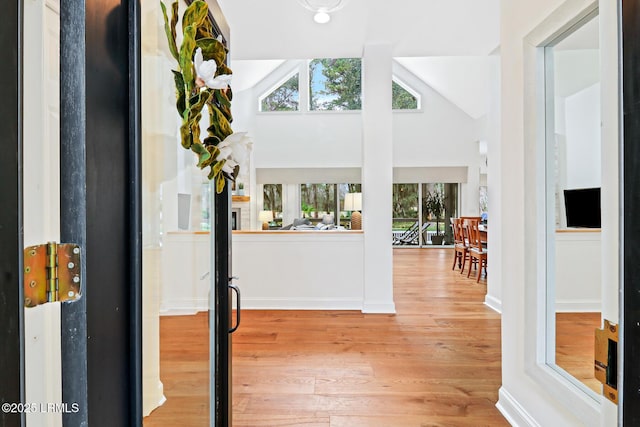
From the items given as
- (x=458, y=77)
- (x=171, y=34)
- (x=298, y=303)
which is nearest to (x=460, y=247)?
(x=458, y=77)

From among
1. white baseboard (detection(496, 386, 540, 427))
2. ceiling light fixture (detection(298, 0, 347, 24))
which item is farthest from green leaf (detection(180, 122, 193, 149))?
ceiling light fixture (detection(298, 0, 347, 24))

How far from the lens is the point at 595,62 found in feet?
4.82

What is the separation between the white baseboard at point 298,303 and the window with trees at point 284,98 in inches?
258

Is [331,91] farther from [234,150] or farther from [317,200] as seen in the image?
[234,150]

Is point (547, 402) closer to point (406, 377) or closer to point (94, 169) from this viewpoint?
point (406, 377)

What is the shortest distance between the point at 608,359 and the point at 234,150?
1.02 metres

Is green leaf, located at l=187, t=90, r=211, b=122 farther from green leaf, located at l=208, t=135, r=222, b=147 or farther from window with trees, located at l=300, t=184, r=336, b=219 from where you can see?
window with trees, located at l=300, t=184, r=336, b=219

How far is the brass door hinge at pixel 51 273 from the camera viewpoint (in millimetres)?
515

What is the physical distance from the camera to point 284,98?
9352 millimetres

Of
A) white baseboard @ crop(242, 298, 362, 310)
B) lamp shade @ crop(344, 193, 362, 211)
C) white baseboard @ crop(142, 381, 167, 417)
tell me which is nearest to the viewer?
white baseboard @ crop(142, 381, 167, 417)

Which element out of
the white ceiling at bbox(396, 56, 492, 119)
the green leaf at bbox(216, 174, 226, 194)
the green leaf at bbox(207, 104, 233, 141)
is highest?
the white ceiling at bbox(396, 56, 492, 119)

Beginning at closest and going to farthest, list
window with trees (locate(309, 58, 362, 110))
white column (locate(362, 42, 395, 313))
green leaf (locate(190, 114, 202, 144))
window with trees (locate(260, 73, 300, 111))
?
green leaf (locate(190, 114, 202, 144))
white column (locate(362, 42, 395, 313))
window with trees (locate(309, 58, 362, 110))
window with trees (locate(260, 73, 300, 111))

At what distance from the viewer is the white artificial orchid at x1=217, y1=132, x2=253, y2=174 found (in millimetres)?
993

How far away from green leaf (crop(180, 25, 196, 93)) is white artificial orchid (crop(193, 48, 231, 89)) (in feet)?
0.06
